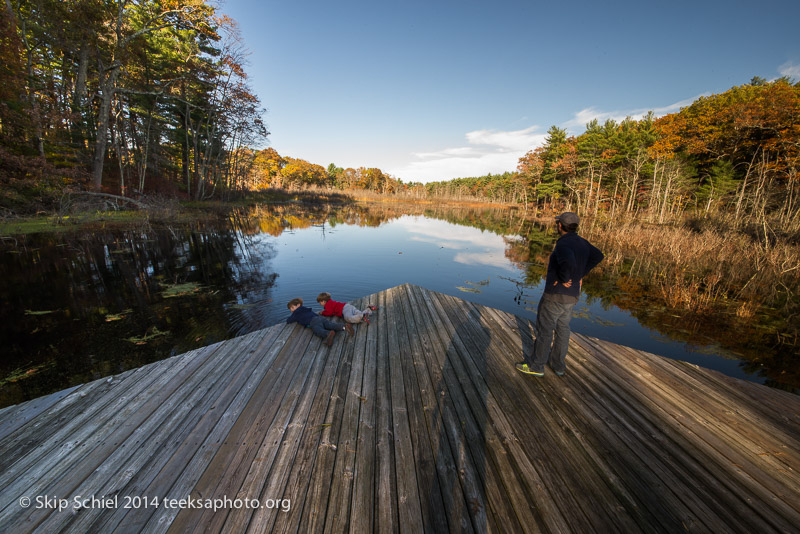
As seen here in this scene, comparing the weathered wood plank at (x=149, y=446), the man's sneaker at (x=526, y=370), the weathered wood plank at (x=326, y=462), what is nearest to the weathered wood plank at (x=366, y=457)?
the weathered wood plank at (x=326, y=462)

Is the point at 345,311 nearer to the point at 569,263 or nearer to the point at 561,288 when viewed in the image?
the point at 561,288

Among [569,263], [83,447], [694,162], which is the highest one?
[694,162]

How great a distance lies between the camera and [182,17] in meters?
15.3

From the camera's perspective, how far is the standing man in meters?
2.98

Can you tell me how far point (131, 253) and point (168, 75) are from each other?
1839 cm

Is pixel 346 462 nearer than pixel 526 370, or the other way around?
pixel 346 462

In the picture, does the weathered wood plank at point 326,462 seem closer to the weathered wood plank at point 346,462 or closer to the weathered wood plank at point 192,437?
the weathered wood plank at point 346,462

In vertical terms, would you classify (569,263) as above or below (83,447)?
above

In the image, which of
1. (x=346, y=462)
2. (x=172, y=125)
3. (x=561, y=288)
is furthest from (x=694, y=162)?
(x=172, y=125)

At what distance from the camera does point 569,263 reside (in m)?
2.92

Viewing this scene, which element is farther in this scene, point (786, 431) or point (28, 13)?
point (28, 13)

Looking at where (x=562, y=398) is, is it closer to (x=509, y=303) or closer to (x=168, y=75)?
(x=509, y=303)

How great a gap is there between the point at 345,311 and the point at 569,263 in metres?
3.36

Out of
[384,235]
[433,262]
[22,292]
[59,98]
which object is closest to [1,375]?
[22,292]
